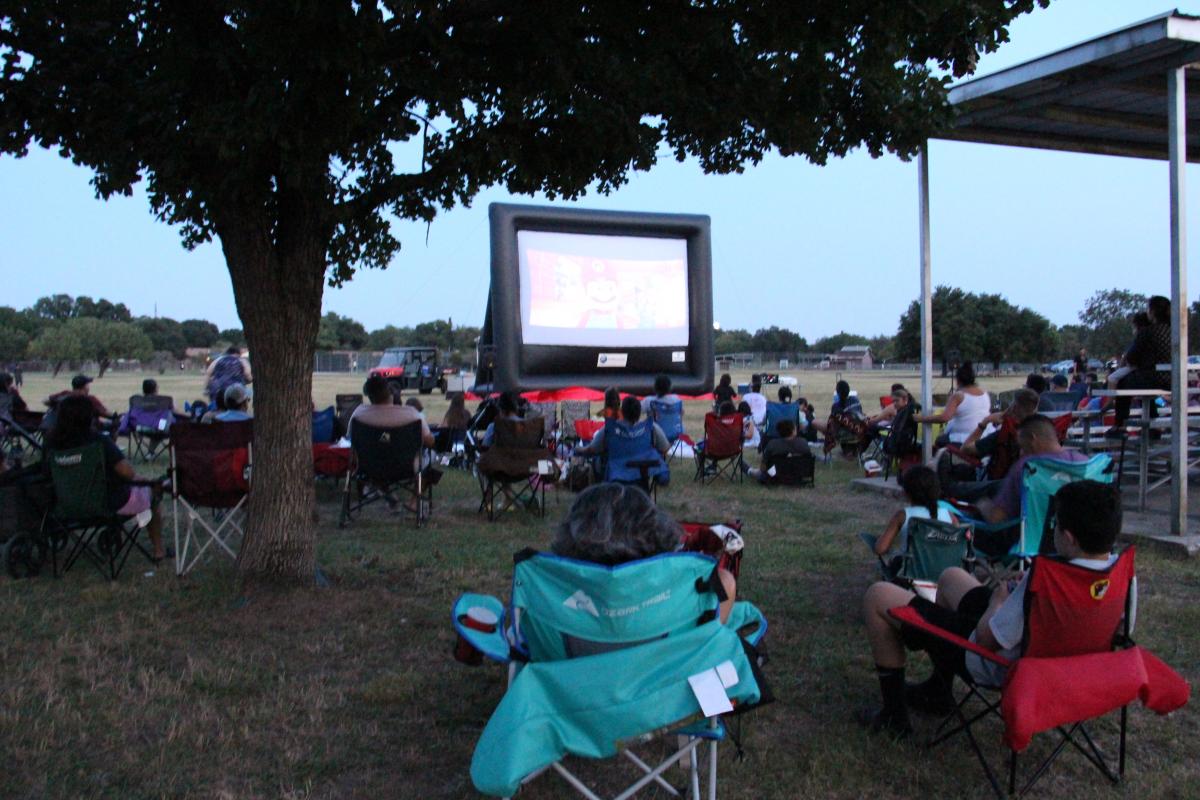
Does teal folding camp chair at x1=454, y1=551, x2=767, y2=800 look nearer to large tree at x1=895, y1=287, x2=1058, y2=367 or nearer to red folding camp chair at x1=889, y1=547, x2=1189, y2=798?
red folding camp chair at x1=889, y1=547, x2=1189, y2=798

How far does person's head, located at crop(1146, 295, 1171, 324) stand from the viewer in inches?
303

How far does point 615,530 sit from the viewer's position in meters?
2.71

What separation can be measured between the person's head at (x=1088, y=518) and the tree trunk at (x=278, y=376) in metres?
3.40

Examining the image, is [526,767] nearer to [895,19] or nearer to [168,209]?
[895,19]

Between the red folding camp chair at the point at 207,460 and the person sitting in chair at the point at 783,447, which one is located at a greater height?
the red folding camp chair at the point at 207,460

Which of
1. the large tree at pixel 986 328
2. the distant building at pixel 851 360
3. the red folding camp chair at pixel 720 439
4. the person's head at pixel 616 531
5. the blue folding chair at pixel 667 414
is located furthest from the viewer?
the distant building at pixel 851 360

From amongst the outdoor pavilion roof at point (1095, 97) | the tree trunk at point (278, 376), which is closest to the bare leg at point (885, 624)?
the tree trunk at point (278, 376)

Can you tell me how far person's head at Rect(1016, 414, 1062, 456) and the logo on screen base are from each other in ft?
31.9

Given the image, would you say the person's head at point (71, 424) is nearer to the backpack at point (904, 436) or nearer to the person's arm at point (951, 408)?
the person's arm at point (951, 408)

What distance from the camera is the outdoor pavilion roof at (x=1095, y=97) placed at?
5.89 meters

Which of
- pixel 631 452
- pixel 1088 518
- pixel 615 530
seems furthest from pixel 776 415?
pixel 615 530

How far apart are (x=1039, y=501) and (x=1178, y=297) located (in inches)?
104

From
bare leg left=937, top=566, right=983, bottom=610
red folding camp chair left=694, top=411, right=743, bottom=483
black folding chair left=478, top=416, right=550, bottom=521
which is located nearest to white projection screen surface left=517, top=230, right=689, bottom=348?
red folding camp chair left=694, top=411, right=743, bottom=483

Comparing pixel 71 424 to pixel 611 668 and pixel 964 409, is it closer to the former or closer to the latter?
pixel 611 668
